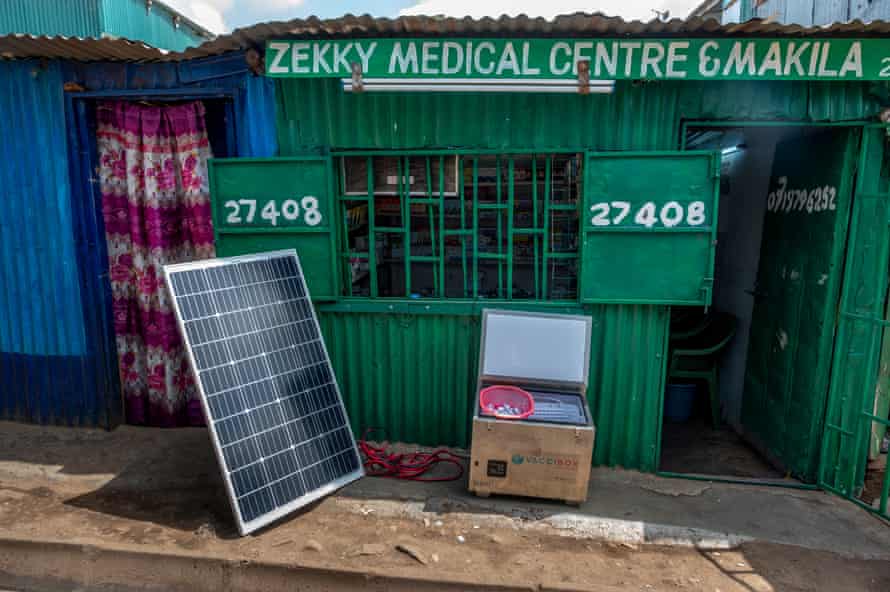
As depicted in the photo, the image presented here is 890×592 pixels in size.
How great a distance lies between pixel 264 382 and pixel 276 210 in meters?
1.48

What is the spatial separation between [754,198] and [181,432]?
20.5ft

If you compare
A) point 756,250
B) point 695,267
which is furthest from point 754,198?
point 695,267

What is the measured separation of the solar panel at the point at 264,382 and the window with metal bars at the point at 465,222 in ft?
2.35

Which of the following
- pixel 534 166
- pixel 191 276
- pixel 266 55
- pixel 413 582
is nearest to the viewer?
pixel 413 582

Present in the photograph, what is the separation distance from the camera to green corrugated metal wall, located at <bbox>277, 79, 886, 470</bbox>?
4.30 metres

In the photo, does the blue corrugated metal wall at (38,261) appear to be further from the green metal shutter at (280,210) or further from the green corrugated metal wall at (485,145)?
the green corrugated metal wall at (485,145)

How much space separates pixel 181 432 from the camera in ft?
17.5

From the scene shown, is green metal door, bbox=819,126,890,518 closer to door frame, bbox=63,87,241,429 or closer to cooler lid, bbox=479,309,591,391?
cooler lid, bbox=479,309,591,391

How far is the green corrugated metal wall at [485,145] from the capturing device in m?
4.30

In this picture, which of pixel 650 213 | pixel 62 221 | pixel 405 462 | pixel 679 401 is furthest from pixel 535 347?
pixel 62 221

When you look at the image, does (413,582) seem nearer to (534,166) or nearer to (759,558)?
(759,558)

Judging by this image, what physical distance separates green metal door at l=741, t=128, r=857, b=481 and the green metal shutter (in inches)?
156

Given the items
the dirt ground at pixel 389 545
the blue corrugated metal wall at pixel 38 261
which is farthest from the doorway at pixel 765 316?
the blue corrugated metal wall at pixel 38 261

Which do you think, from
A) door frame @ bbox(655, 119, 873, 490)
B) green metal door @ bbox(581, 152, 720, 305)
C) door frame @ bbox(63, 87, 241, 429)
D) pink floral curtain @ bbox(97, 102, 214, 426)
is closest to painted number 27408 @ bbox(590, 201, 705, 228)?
green metal door @ bbox(581, 152, 720, 305)
